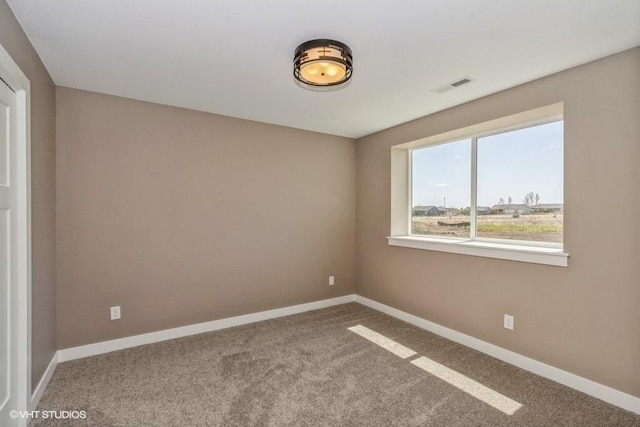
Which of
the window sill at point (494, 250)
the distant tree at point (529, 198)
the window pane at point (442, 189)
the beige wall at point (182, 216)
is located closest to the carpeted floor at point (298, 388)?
the beige wall at point (182, 216)

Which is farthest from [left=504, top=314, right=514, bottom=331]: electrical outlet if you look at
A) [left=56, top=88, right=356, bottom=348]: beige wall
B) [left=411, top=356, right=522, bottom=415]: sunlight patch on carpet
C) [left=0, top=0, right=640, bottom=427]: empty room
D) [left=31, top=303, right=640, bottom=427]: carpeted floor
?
[left=56, top=88, right=356, bottom=348]: beige wall

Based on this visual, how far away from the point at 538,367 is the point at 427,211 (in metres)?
1.89

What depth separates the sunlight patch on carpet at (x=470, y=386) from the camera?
6.93 feet

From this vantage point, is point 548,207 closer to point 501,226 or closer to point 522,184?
point 522,184

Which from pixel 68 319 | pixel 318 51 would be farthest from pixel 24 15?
pixel 68 319

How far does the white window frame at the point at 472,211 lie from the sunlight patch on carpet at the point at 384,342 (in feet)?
3.41

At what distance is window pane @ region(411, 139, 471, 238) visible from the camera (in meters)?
3.44

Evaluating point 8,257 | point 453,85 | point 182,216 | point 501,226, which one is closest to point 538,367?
point 501,226

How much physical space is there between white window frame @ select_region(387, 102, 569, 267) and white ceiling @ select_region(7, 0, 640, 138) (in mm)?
383

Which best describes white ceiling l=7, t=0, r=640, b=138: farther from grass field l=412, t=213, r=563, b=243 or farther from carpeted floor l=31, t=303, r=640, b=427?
carpeted floor l=31, t=303, r=640, b=427

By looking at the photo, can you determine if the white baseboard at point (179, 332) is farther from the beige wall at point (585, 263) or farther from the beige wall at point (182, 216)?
the beige wall at point (585, 263)

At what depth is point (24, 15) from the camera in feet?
5.75

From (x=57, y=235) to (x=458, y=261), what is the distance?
3.60 meters

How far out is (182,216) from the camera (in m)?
3.25
